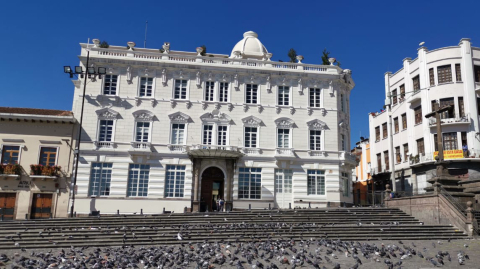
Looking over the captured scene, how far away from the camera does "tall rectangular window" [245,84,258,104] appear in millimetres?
33875

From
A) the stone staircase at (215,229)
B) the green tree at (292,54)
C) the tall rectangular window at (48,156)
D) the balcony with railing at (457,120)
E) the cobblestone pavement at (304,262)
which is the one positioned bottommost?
the cobblestone pavement at (304,262)

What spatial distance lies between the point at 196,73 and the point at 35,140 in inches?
567

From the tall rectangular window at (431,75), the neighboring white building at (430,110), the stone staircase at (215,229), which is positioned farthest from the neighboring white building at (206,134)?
the tall rectangular window at (431,75)

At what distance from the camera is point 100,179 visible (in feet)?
100

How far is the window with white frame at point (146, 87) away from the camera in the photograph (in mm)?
32812

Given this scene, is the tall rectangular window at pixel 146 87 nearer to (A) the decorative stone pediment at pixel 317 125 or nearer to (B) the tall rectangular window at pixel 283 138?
(B) the tall rectangular window at pixel 283 138

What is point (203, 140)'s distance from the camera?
32469mm

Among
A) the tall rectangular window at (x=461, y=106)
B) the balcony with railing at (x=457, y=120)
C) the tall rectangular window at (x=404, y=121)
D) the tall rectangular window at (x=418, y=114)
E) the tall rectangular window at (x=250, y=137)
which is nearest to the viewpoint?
the tall rectangular window at (x=250, y=137)

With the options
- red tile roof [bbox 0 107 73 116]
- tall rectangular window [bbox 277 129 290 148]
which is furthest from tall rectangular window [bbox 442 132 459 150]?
red tile roof [bbox 0 107 73 116]

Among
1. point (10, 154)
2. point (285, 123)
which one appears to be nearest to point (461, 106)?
point (285, 123)

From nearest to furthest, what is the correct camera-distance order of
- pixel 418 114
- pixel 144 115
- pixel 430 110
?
pixel 144 115 → pixel 430 110 → pixel 418 114

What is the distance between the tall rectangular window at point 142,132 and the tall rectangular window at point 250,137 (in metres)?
8.57

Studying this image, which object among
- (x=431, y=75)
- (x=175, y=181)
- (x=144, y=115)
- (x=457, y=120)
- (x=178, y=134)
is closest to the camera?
(x=175, y=181)

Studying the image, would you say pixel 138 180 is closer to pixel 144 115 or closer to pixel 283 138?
pixel 144 115
